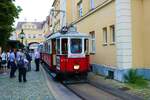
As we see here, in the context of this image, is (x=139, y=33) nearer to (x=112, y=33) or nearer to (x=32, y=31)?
(x=112, y=33)

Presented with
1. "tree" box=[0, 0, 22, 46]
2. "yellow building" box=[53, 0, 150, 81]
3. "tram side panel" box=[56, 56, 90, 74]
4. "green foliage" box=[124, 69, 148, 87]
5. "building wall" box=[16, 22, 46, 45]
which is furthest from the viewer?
"building wall" box=[16, 22, 46, 45]

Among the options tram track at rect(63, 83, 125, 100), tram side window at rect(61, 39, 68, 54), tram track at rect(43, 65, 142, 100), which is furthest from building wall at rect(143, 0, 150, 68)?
tram side window at rect(61, 39, 68, 54)

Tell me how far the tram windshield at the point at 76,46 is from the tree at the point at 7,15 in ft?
30.5

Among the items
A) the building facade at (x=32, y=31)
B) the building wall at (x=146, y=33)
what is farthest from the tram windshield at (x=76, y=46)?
the building facade at (x=32, y=31)

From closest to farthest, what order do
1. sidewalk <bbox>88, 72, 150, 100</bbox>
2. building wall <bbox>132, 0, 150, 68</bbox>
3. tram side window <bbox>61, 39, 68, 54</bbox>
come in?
sidewalk <bbox>88, 72, 150, 100</bbox>
building wall <bbox>132, 0, 150, 68</bbox>
tram side window <bbox>61, 39, 68, 54</bbox>

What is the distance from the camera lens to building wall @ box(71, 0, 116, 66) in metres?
21.3

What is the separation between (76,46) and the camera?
21875mm

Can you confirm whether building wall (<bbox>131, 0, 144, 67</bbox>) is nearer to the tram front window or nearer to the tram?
the tram

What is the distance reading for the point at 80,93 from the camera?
642 inches

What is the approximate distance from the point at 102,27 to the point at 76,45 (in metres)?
2.62

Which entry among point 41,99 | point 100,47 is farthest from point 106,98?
point 100,47

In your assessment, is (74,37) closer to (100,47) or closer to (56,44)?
(56,44)

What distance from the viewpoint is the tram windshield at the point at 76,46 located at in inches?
855

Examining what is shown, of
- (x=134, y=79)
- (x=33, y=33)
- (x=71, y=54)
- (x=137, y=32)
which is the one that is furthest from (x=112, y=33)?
(x=33, y=33)
